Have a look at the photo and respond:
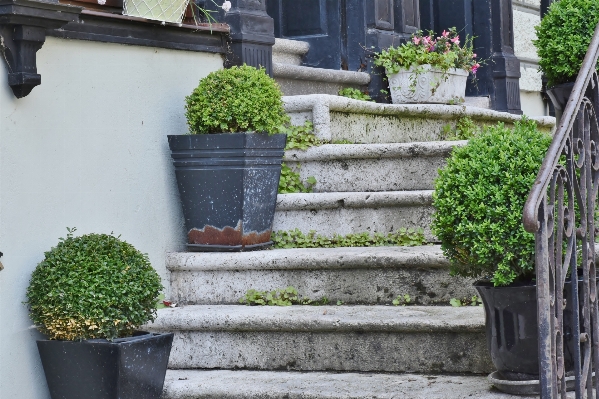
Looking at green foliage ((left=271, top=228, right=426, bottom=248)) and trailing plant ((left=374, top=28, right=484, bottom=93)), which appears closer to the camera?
green foliage ((left=271, top=228, right=426, bottom=248))

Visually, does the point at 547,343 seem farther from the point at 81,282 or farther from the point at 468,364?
the point at 81,282

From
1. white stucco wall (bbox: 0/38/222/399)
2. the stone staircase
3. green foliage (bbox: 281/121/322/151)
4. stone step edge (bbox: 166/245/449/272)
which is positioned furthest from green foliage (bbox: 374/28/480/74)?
stone step edge (bbox: 166/245/449/272)

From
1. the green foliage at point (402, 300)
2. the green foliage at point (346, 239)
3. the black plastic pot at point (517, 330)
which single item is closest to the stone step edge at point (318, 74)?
the green foliage at point (346, 239)

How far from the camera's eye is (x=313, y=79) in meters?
5.26

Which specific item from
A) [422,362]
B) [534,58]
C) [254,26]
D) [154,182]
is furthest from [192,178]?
[534,58]

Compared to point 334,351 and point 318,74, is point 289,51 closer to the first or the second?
point 318,74

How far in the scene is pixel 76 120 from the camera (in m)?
3.57

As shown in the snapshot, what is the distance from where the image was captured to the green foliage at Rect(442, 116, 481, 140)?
5137 millimetres

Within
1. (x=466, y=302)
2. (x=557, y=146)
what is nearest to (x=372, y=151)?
(x=466, y=302)

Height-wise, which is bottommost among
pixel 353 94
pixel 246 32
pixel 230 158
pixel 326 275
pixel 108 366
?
pixel 108 366

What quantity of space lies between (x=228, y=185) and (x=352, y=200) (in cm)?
54

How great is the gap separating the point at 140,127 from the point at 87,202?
18.2 inches

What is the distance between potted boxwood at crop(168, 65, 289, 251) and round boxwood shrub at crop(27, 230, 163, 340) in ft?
2.29

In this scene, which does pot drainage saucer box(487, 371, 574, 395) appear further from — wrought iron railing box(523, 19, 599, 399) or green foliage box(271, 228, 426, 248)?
green foliage box(271, 228, 426, 248)
